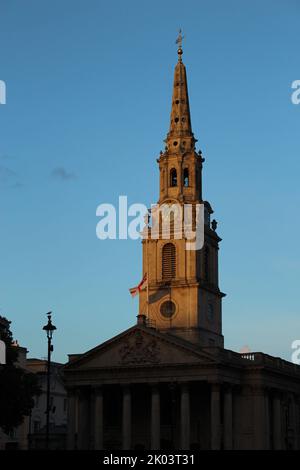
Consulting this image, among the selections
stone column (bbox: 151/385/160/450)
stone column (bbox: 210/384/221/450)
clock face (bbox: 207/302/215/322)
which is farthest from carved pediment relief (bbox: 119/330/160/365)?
clock face (bbox: 207/302/215/322)

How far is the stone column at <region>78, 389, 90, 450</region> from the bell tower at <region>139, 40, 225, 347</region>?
32.6 feet

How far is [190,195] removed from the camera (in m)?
94.9

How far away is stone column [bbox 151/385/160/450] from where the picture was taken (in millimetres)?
82625

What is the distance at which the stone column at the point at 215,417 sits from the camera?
264 feet

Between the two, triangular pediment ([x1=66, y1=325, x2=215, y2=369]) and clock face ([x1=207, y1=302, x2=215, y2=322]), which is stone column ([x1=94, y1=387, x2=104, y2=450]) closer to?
triangular pediment ([x1=66, y1=325, x2=215, y2=369])

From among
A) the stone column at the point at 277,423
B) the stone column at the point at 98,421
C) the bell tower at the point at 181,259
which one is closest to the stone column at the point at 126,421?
the stone column at the point at 98,421

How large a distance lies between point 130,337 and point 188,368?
6684mm

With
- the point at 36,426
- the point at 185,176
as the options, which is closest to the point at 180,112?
the point at 185,176

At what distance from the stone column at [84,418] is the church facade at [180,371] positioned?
0.31 ft

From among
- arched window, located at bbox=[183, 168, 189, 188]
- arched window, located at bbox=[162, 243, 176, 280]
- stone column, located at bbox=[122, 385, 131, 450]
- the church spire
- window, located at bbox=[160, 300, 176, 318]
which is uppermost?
the church spire

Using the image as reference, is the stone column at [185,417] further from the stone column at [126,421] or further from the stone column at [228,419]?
the stone column at [126,421]
